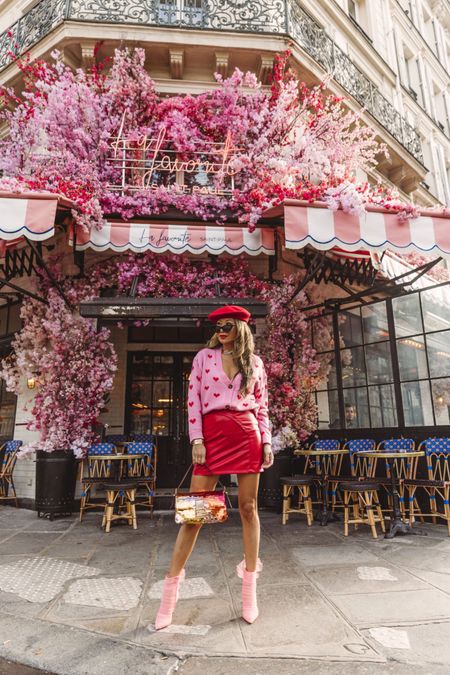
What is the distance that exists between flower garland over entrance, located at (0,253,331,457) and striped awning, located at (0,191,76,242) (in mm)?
1716

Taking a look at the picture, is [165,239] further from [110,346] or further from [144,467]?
[144,467]

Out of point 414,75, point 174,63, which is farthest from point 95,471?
point 414,75

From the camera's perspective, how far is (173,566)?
2539mm

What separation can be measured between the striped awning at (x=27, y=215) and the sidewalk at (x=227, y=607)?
11.1 ft

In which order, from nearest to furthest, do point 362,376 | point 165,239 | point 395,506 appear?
point 395,506
point 165,239
point 362,376

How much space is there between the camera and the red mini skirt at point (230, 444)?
2.67 metres

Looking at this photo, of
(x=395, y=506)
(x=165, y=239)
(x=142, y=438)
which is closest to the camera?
(x=395, y=506)

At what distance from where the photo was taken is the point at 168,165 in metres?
7.65

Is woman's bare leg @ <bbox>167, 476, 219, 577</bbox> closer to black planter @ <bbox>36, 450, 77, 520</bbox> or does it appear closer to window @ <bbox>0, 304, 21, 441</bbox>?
black planter @ <bbox>36, 450, 77, 520</bbox>

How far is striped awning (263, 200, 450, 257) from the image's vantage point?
4797 millimetres

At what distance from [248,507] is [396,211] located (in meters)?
3.89

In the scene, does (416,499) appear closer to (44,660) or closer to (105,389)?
(105,389)

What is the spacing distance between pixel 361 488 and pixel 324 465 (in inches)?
57.3

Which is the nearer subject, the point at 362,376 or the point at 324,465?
the point at 324,465
